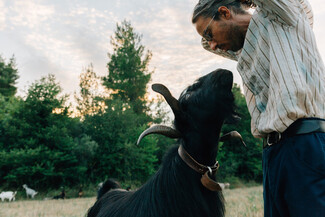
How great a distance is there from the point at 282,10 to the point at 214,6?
1.74 ft

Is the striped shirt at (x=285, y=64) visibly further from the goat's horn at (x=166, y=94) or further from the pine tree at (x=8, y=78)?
the pine tree at (x=8, y=78)

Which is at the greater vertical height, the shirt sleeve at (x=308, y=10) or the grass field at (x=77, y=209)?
the shirt sleeve at (x=308, y=10)

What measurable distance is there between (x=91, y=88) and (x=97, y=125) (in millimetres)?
6406

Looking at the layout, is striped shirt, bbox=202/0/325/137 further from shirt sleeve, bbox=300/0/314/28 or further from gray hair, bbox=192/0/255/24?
shirt sleeve, bbox=300/0/314/28

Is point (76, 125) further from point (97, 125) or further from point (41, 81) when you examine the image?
point (41, 81)

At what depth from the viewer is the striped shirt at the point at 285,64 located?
4.40 feet

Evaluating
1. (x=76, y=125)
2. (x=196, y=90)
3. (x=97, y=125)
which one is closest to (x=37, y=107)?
(x=76, y=125)

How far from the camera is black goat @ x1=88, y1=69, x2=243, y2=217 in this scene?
206 centimetres

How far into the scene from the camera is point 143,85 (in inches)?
1160

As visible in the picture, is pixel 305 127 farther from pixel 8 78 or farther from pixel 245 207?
pixel 8 78

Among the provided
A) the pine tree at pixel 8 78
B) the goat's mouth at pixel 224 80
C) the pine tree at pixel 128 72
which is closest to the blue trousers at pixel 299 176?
the goat's mouth at pixel 224 80

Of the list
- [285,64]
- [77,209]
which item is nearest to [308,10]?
[285,64]

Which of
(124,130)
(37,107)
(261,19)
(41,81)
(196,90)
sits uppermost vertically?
(41,81)

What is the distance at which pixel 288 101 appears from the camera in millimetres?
1330
